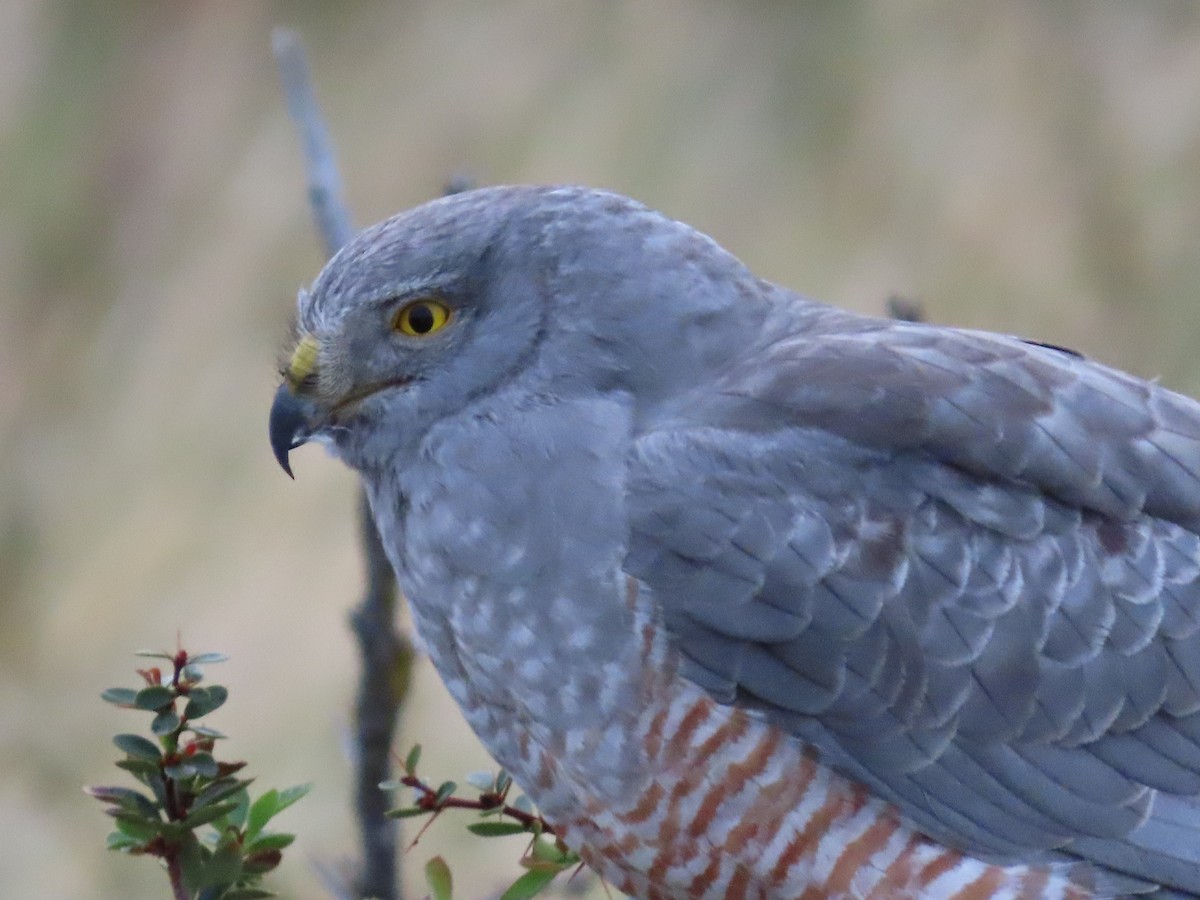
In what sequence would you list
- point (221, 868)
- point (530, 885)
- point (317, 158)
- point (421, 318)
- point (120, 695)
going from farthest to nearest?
1. point (317, 158)
2. point (421, 318)
3. point (530, 885)
4. point (221, 868)
5. point (120, 695)

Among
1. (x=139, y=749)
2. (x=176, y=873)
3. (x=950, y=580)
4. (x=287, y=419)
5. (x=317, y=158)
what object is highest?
(x=317, y=158)

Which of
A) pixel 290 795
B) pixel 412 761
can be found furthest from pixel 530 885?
pixel 290 795

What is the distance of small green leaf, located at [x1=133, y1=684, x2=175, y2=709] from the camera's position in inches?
67.4

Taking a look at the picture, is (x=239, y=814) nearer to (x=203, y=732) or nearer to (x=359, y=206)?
(x=203, y=732)

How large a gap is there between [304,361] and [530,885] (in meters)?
0.82

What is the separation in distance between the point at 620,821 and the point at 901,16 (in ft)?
12.9

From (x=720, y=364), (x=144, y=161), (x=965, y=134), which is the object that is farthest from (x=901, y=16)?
(x=720, y=364)

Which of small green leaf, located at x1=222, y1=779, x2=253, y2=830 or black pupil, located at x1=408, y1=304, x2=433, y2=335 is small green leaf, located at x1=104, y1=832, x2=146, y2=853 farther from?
black pupil, located at x1=408, y1=304, x2=433, y2=335

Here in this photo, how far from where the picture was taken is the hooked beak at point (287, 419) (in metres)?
2.36

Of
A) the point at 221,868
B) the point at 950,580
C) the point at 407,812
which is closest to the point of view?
the point at 221,868

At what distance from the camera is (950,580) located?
2201mm

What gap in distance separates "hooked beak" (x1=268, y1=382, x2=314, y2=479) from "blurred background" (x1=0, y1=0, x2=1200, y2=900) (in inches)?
112

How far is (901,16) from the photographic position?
5.40m

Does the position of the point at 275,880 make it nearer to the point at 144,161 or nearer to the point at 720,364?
the point at 144,161
